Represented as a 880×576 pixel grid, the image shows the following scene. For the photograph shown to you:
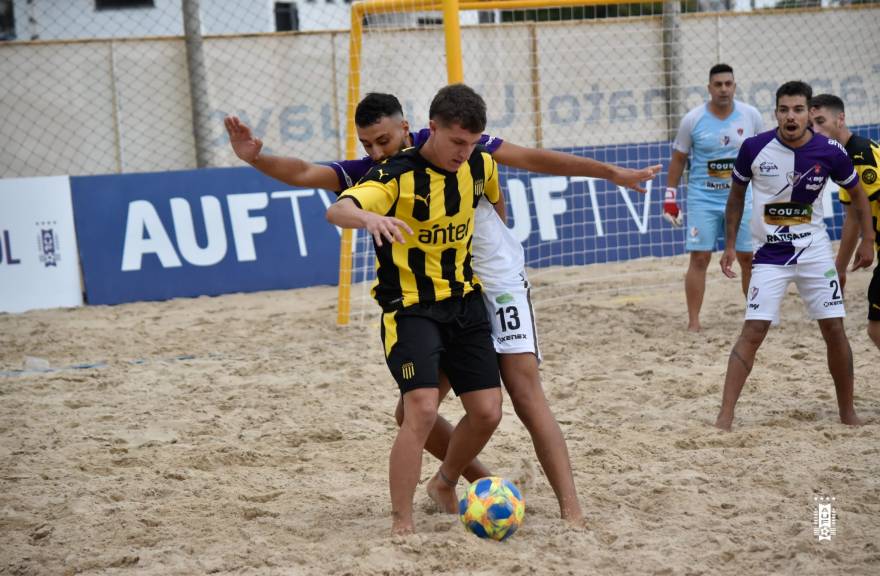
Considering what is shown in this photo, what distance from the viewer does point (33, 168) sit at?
13.3 metres

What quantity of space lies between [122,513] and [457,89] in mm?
2425

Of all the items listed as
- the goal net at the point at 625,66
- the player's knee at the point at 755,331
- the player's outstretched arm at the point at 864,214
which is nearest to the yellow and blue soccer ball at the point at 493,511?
the player's knee at the point at 755,331

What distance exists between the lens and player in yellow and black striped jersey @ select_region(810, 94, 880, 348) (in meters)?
6.18

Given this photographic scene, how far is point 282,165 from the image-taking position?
14.9ft

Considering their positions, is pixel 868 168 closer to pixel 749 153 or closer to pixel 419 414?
pixel 749 153

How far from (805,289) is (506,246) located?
7.08 feet

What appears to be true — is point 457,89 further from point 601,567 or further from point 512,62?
point 512,62

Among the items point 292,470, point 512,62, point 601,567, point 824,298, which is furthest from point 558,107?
point 601,567

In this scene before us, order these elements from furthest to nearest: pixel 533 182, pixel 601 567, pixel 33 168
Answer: pixel 33 168, pixel 533 182, pixel 601 567

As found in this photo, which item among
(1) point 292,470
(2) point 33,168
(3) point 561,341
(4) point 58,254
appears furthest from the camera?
(2) point 33,168

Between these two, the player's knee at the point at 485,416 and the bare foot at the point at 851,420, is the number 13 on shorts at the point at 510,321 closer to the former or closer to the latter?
the player's knee at the point at 485,416

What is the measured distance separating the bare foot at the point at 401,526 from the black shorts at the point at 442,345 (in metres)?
0.50

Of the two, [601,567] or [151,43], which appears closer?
[601,567]

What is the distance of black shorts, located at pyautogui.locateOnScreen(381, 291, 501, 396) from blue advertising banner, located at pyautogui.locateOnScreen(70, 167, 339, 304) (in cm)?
713
